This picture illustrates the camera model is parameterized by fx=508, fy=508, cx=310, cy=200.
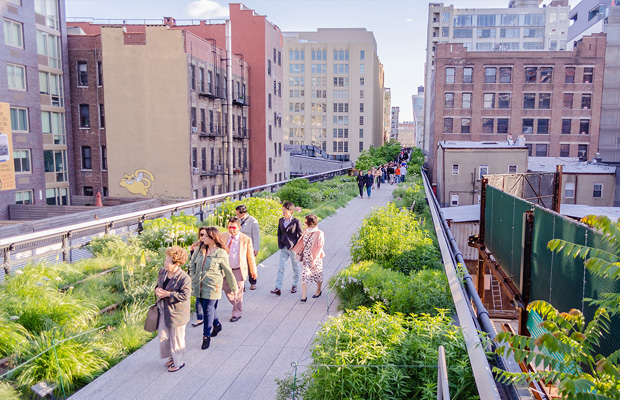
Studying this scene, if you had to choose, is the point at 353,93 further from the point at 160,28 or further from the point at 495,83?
the point at 160,28

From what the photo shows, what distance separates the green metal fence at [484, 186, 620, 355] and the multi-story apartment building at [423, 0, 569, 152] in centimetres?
11098

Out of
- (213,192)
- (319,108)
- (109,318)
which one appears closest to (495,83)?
(213,192)

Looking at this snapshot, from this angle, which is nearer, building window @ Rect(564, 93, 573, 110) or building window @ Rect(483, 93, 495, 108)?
building window @ Rect(564, 93, 573, 110)

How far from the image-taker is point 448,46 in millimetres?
74625

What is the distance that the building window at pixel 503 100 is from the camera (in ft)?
241

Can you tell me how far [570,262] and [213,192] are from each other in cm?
4053

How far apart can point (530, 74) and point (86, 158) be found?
199 feet

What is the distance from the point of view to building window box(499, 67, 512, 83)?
7338 centimetres

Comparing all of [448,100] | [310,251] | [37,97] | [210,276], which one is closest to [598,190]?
[448,100]

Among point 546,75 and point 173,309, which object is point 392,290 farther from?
point 546,75

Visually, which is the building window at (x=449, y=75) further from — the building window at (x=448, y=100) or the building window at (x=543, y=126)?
the building window at (x=543, y=126)

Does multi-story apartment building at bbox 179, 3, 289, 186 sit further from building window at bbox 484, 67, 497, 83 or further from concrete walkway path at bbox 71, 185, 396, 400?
concrete walkway path at bbox 71, 185, 396, 400

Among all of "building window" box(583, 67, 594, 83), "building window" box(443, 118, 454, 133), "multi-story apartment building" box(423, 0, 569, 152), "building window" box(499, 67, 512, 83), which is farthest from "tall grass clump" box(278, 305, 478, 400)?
"multi-story apartment building" box(423, 0, 569, 152)

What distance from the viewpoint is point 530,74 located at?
73.1 meters
